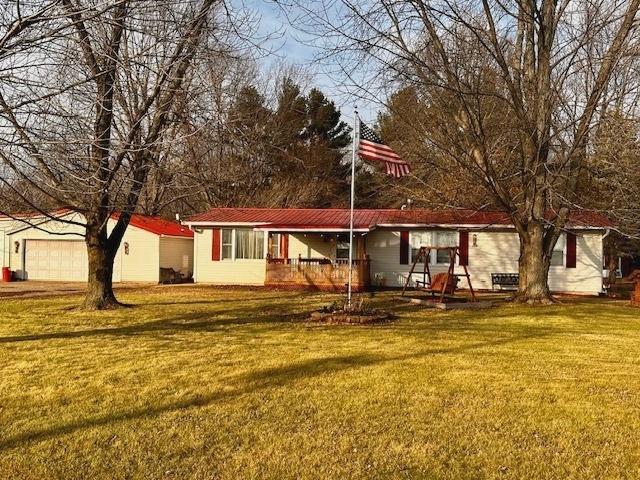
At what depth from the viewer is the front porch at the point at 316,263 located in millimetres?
21500

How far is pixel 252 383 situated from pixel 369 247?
16.9 m

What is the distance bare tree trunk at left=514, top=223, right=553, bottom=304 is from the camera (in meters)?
16.7

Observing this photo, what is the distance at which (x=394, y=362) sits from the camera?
7781 mm

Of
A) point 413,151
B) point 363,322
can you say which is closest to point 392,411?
point 363,322

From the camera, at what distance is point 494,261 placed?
22.4 metres

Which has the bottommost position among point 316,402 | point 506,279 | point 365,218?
point 316,402

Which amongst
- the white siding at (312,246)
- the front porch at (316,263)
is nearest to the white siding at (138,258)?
the front porch at (316,263)

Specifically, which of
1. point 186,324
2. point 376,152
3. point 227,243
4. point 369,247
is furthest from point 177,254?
point 376,152

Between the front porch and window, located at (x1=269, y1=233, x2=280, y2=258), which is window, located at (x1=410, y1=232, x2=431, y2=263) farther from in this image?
window, located at (x1=269, y1=233, x2=280, y2=258)

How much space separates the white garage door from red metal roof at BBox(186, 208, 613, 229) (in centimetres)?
623

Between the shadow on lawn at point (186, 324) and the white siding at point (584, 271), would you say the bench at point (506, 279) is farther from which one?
A: the shadow on lawn at point (186, 324)

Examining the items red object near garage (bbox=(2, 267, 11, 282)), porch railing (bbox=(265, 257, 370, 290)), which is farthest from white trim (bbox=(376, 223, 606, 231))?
red object near garage (bbox=(2, 267, 11, 282))

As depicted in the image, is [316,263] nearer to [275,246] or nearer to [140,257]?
[275,246]

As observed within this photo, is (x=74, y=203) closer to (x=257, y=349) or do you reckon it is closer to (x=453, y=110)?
(x=257, y=349)
